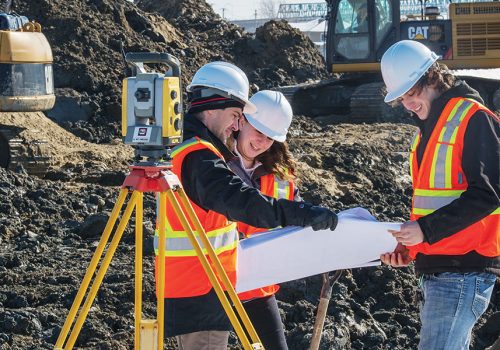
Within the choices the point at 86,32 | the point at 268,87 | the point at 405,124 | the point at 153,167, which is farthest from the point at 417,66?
the point at 268,87

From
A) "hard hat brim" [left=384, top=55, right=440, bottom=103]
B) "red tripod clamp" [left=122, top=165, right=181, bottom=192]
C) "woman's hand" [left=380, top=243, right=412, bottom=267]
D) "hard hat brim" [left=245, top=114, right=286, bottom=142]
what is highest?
"hard hat brim" [left=384, top=55, right=440, bottom=103]

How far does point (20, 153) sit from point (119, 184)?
1335 millimetres

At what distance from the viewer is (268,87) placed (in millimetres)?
21484

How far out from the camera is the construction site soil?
7.09 m

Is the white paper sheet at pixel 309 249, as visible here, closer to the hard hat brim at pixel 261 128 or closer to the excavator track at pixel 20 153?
the hard hat brim at pixel 261 128

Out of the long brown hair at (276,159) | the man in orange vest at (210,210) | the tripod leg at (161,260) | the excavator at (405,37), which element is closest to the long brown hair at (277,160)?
the long brown hair at (276,159)

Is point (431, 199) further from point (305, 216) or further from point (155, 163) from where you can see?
point (155, 163)

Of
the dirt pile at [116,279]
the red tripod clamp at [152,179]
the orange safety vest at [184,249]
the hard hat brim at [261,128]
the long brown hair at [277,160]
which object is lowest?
the dirt pile at [116,279]

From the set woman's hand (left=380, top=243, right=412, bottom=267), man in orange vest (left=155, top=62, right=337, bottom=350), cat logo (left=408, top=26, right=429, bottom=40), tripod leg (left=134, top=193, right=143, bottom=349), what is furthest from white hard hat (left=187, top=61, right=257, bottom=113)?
cat logo (left=408, top=26, right=429, bottom=40)

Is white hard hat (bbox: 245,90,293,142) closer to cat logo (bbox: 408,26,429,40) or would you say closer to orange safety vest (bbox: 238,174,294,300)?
orange safety vest (bbox: 238,174,294,300)

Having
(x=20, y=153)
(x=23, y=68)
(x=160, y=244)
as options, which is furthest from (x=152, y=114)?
(x=20, y=153)

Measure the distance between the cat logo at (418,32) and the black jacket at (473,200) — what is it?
14.6 metres

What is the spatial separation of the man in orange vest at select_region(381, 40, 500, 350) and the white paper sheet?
10.6 inches

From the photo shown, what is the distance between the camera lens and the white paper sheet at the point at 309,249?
14.8 feet
